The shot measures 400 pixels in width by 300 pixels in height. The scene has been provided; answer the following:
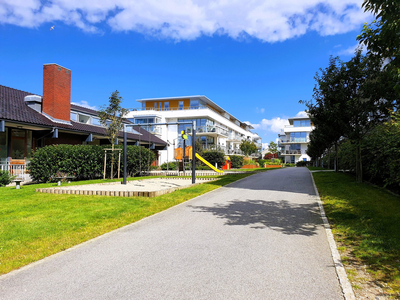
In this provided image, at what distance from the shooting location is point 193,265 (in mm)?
4004

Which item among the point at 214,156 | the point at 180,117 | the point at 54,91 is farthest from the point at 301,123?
the point at 54,91

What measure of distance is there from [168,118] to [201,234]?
42193mm

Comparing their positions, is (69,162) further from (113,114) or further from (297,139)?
(297,139)

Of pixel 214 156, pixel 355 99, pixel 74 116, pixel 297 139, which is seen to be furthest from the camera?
pixel 297 139

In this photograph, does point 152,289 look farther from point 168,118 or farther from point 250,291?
point 168,118

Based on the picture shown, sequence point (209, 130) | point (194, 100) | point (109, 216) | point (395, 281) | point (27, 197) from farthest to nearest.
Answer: point (194, 100), point (209, 130), point (27, 197), point (109, 216), point (395, 281)

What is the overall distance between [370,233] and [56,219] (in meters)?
6.42

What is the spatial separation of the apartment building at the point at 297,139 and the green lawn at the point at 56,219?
72.4m

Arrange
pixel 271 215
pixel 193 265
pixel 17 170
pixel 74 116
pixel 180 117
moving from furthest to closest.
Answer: pixel 180 117
pixel 74 116
pixel 17 170
pixel 271 215
pixel 193 265

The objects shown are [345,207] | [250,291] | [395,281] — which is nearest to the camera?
[250,291]

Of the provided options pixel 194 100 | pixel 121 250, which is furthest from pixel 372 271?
pixel 194 100

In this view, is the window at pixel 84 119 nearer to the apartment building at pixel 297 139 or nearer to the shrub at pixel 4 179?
the shrub at pixel 4 179

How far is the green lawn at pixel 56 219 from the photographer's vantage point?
4.69 m

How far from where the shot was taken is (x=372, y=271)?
3812 millimetres
